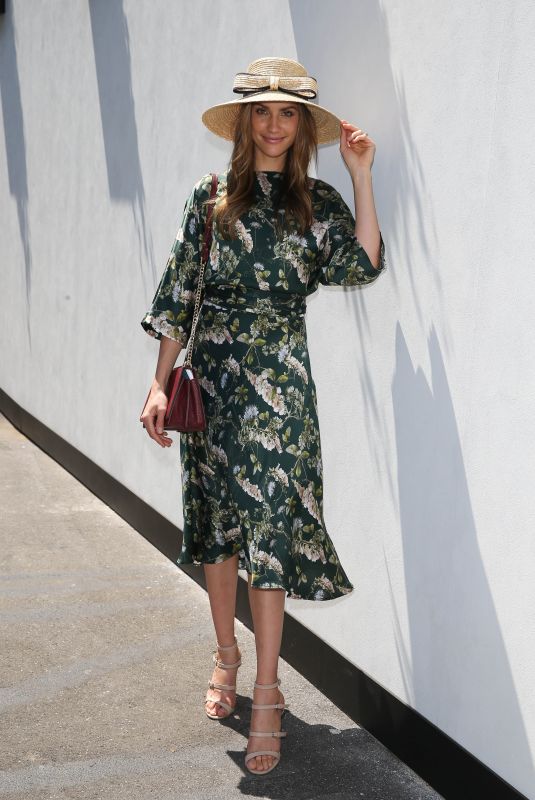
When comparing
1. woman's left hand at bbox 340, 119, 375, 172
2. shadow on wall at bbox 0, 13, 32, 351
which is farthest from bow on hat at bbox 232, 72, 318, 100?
shadow on wall at bbox 0, 13, 32, 351

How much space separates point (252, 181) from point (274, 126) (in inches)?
6.5

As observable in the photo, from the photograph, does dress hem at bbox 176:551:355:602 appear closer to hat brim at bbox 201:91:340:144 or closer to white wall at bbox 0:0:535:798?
white wall at bbox 0:0:535:798

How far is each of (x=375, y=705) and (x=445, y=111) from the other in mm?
1686

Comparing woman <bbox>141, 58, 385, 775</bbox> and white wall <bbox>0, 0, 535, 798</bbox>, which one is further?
woman <bbox>141, 58, 385, 775</bbox>

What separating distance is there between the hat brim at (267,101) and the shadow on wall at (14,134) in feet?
14.8

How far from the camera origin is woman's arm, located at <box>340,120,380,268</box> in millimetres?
2922

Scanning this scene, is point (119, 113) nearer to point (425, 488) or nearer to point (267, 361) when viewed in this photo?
point (267, 361)

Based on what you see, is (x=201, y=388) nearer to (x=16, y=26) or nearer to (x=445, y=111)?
(x=445, y=111)

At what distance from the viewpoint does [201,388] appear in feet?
10.3

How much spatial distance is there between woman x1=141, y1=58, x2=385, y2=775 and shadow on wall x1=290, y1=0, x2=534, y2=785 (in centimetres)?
12

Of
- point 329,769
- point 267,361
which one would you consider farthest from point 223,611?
point 267,361

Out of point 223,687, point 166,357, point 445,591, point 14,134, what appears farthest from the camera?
point 14,134

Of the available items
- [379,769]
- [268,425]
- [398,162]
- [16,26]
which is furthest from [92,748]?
[16,26]

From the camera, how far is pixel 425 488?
2916mm
